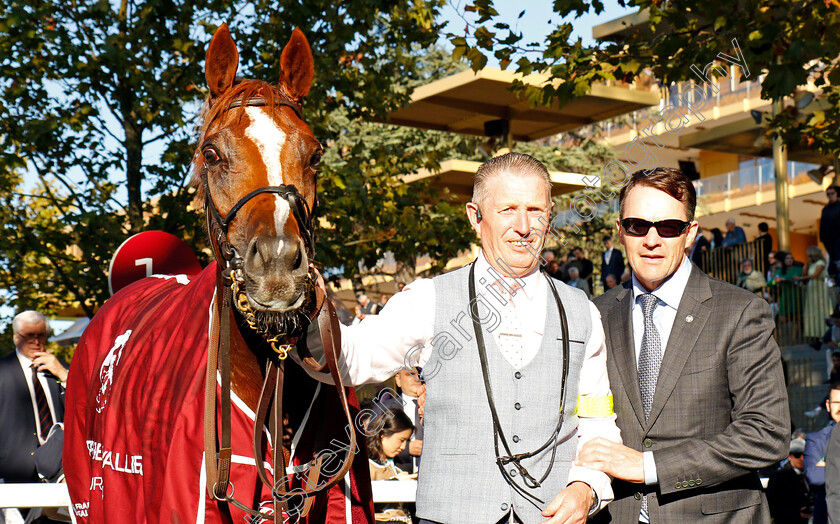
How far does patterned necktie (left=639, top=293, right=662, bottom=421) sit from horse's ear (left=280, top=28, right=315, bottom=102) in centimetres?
152

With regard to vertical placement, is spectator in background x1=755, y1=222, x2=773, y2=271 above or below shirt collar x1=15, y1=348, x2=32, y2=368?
above

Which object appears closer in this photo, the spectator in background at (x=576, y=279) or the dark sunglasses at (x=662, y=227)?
the dark sunglasses at (x=662, y=227)

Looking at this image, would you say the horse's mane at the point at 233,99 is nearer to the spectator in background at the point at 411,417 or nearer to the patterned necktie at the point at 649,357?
the patterned necktie at the point at 649,357

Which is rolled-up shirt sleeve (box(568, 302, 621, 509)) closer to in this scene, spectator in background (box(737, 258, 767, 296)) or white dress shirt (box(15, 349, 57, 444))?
white dress shirt (box(15, 349, 57, 444))

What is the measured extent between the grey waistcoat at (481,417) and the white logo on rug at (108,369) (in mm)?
1651

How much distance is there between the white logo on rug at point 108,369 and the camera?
156 inches

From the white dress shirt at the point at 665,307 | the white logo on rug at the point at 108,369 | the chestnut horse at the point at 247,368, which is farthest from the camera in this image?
the white logo on rug at the point at 108,369

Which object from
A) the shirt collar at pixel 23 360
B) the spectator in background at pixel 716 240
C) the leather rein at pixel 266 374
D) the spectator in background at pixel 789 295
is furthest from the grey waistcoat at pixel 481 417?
the spectator in background at pixel 716 240

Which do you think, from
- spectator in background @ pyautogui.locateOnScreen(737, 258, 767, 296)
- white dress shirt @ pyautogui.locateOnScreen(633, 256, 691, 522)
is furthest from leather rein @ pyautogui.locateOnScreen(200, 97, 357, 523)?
spectator in background @ pyautogui.locateOnScreen(737, 258, 767, 296)

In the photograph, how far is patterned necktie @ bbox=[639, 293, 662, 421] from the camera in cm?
331

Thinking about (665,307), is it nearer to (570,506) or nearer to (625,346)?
(625,346)

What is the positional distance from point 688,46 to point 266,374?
5.13 metres

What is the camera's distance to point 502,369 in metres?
2.96

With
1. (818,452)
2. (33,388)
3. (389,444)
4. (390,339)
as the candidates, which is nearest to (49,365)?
(33,388)
